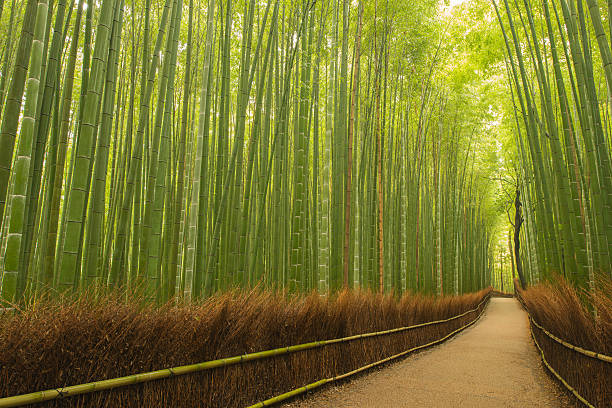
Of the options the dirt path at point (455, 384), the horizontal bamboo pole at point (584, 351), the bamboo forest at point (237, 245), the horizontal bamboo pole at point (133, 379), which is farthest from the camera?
the dirt path at point (455, 384)

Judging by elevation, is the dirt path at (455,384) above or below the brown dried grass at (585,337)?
below

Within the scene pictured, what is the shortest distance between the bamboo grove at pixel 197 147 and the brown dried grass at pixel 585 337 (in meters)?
0.81

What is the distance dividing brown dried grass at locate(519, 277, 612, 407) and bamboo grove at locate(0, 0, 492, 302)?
81cm

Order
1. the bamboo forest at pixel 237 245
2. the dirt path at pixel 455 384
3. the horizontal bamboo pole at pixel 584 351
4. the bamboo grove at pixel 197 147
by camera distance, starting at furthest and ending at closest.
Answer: the dirt path at pixel 455 384
the horizontal bamboo pole at pixel 584 351
the bamboo grove at pixel 197 147
the bamboo forest at pixel 237 245

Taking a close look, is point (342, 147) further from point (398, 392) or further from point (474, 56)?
point (474, 56)

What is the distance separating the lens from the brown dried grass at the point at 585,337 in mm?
1976

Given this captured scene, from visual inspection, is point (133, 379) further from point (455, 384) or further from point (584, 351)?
point (455, 384)

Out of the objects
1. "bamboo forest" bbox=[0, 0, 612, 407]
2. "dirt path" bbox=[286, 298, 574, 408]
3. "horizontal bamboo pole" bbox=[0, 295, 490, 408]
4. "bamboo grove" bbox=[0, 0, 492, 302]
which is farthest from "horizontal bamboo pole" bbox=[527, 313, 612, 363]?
"horizontal bamboo pole" bbox=[0, 295, 490, 408]

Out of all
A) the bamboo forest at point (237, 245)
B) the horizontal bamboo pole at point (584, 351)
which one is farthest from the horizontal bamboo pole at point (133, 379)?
the horizontal bamboo pole at point (584, 351)

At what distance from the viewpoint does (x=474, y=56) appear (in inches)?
249

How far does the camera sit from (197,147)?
2.94 m

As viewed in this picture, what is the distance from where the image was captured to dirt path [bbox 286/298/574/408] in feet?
8.70

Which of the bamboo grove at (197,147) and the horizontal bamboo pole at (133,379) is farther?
the bamboo grove at (197,147)

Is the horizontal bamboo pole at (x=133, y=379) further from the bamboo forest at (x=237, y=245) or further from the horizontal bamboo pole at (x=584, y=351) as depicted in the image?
the horizontal bamboo pole at (x=584, y=351)
